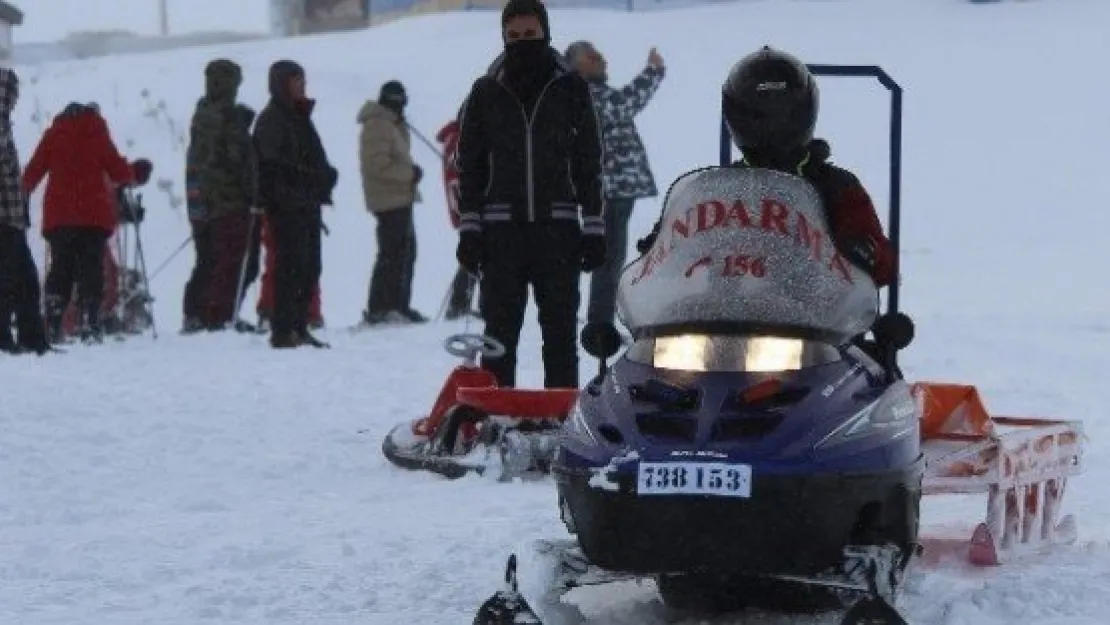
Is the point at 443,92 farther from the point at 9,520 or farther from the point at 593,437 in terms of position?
the point at 593,437

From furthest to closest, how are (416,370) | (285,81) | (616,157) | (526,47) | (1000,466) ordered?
(616,157) < (285,81) < (416,370) < (526,47) < (1000,466)

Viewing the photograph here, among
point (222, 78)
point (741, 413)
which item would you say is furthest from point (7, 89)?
point (741, 413)

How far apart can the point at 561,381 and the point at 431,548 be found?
2314 millimetres

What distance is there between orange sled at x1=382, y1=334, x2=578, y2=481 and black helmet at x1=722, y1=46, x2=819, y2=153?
2258 mm

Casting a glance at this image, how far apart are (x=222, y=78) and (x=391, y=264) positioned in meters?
1.69

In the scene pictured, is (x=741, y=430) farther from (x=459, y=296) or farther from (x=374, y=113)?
(x=459, y=296)

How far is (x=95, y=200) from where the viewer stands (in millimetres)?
13422

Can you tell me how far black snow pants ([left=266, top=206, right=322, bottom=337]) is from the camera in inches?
501

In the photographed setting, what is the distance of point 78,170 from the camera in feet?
44.0

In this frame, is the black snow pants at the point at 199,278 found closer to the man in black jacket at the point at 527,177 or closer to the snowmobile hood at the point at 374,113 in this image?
the snowmobile hood at the point at 374,113

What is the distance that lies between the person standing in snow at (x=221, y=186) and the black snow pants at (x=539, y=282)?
6.74 meters

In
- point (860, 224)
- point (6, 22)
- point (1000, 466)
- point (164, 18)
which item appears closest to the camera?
point (860, 224)

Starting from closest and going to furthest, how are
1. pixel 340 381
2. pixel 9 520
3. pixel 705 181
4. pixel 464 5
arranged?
pixel 705 181 → pixel 9 520 → pixel 340 381 → pixel 464 5

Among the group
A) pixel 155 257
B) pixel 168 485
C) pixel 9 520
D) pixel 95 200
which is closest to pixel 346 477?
pixel 168 485
